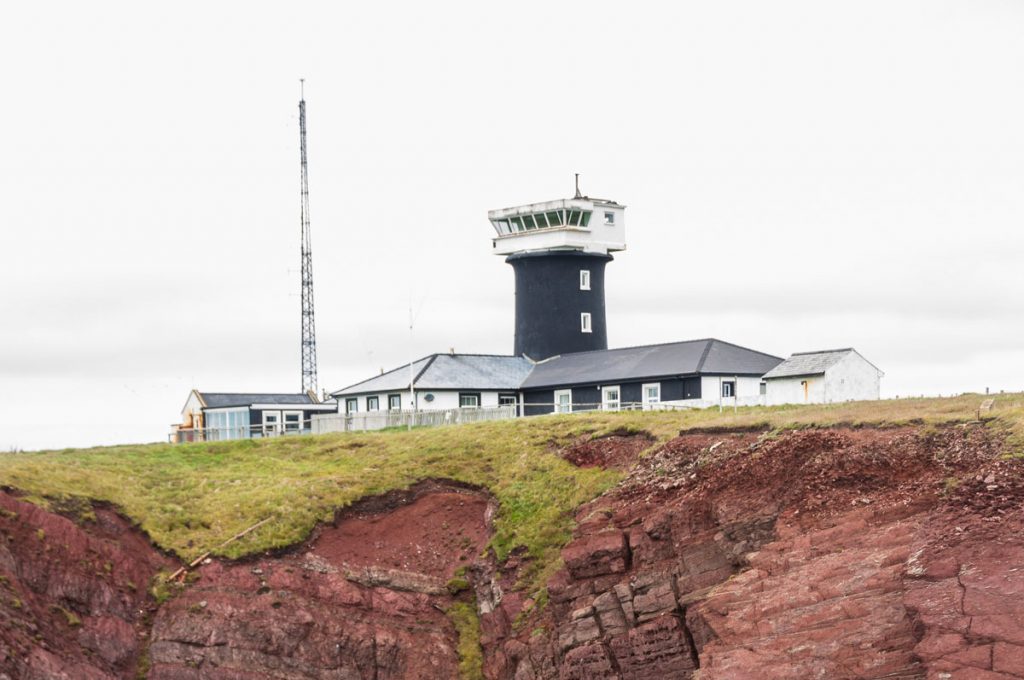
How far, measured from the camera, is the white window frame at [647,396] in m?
59.2

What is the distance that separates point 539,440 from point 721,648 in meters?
17.7

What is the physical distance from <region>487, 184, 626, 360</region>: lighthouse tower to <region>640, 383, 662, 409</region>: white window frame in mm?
10884

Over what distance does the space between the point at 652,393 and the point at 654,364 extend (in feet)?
6.56

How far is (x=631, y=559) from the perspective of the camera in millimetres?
36094

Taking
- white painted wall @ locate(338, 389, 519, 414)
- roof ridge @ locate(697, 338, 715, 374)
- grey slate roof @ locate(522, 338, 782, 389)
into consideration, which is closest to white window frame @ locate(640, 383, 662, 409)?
grey slate roof @ locate(522, 338, 782, 389)

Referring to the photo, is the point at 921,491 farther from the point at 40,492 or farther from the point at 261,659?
the point at 40,492

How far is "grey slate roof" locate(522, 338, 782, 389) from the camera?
59.2 m

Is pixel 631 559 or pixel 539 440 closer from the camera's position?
pixel 631 559

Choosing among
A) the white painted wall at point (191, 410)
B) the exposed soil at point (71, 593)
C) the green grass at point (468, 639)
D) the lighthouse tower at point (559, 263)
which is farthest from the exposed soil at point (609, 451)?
the white painted wall at point (191, 410)

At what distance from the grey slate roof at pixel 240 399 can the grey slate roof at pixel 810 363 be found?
1096 inches

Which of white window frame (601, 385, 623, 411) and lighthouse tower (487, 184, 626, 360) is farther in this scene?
lighthouse tower (487, 184, 626, 360)

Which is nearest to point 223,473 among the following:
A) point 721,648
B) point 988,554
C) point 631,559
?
point 631,559

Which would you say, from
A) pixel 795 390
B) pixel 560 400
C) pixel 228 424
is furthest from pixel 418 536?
pixel 228 424

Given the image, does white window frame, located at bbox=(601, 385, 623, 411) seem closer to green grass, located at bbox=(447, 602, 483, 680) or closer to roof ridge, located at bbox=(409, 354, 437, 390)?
roof ridge, located at bbox=(409, 354, 437, 390)
